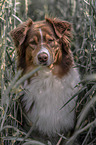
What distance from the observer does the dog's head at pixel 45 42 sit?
3144mm

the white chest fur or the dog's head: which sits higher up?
Answer: the dog's head

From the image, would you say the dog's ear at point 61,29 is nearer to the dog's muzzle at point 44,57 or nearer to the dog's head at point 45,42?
the dog's head at point 45,42

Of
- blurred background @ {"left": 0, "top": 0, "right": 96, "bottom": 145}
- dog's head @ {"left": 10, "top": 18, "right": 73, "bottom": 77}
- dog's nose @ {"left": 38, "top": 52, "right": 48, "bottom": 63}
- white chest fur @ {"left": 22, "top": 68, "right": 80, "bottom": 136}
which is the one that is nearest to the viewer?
blurred background @ {"left": 0, "top": 0, "right": 96, "bottom": 145}

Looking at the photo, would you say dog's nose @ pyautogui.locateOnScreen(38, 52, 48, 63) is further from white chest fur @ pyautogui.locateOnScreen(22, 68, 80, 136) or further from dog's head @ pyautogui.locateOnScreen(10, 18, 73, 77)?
white chest fur @ pyautogui.locateOnScreen(22, 68, 80, 136)

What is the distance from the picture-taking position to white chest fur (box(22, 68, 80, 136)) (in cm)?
325

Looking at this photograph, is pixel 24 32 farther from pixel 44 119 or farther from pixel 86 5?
pixel 44 119

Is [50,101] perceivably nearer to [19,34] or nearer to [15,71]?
[15,71]

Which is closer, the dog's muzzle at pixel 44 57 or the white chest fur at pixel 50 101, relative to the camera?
the dog's muzzle at pixel 44 57

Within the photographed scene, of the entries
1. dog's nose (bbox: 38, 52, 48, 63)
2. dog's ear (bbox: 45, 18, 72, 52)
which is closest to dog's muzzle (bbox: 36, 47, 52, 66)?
dog's nose (bbox: 38, 52, 48, 63)

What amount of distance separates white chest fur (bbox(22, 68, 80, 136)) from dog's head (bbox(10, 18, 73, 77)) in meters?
0.20

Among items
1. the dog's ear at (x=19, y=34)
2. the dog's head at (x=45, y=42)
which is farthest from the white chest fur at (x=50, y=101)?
the dog's ear at (x=19, y=34)

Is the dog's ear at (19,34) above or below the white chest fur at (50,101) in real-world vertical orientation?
above

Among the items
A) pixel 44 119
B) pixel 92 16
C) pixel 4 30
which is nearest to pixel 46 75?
pixel 44 119

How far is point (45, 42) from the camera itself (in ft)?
10.4
